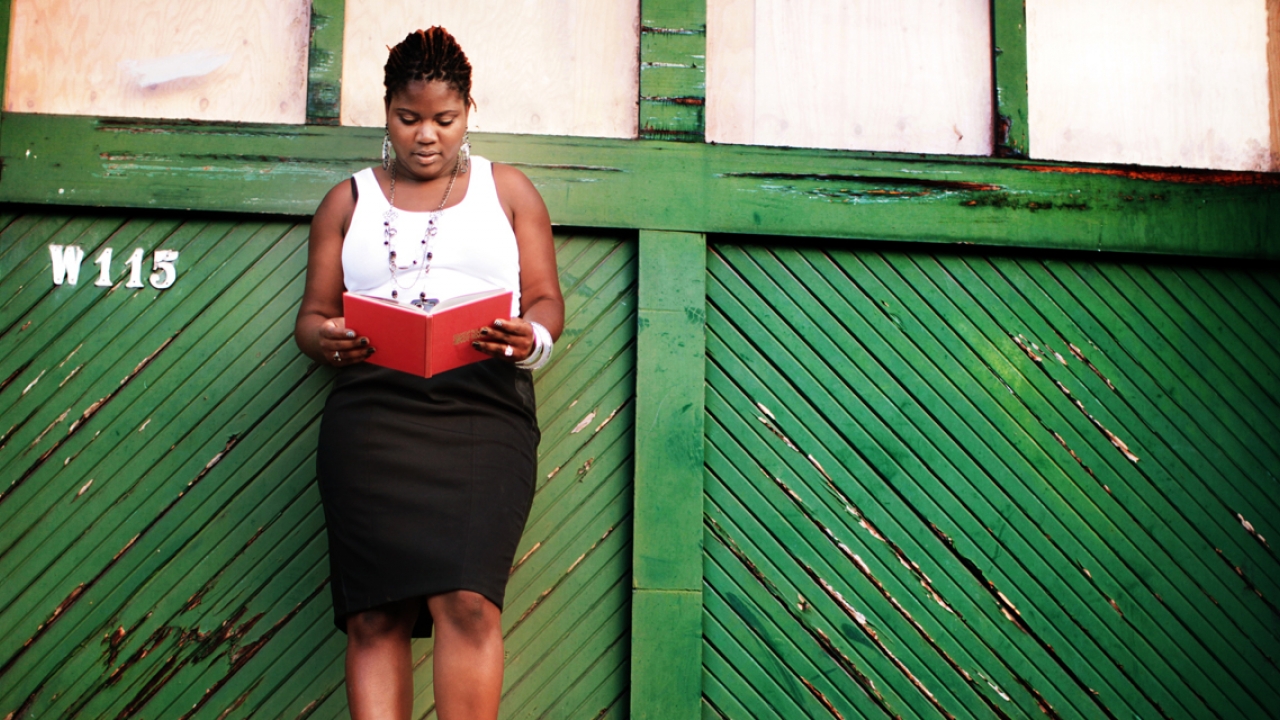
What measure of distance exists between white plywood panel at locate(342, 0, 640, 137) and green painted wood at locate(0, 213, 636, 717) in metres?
0.51

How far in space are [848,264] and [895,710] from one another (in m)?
1.48

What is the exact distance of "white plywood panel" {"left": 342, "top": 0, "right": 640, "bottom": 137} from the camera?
349cm

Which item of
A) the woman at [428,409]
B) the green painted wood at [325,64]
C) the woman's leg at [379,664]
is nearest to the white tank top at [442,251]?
the woman at [428,409]

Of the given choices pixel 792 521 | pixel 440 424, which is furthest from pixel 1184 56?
pixel 440 424

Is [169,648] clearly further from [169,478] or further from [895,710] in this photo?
[895,710]

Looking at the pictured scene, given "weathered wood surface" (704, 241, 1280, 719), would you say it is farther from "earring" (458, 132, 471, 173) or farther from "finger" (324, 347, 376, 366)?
"finger" (324, 347, 376, 366)

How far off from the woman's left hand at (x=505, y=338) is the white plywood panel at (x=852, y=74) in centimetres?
140

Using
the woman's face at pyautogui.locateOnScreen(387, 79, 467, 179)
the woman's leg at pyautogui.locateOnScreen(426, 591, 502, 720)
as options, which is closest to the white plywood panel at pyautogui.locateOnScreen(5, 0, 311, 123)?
the woman's face at pyautogui.locateOnScreen(387, 79, 467, 179)

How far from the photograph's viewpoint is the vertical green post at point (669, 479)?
10.5 ft

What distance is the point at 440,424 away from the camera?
8.45 feet

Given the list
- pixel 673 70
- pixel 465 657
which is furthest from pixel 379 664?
pixel 673 70

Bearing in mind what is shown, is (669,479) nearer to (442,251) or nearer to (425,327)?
(442,251)

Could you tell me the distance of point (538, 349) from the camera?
8.44 feet

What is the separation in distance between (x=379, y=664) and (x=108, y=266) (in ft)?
5.70
